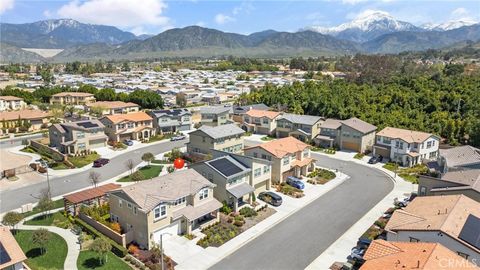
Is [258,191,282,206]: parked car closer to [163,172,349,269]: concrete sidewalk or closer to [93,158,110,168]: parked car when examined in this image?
[163,172,349,269]: concrete sidewalk

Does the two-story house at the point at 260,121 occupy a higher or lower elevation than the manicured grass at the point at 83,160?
higher

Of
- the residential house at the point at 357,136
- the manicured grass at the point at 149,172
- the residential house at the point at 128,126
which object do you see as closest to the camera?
the manicured grass at the point at 149,172

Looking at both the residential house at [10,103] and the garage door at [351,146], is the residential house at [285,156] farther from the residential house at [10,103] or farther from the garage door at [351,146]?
the residential house at [10,103]

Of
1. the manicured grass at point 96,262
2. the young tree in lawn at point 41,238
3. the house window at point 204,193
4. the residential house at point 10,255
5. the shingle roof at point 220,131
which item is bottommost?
the manicured grass at point 96,262

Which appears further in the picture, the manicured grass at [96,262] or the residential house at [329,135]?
the residential house at [329,135]

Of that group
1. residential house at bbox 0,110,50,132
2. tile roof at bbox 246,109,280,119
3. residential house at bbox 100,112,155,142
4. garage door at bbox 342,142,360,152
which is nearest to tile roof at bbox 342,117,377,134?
garage door at bbox 342,142,360,152

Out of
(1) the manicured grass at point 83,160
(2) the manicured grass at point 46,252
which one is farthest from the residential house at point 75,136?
(2) the manicured grass at point 46,252
